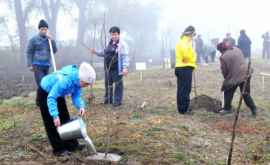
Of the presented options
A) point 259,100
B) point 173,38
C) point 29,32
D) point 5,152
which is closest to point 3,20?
point 29,32

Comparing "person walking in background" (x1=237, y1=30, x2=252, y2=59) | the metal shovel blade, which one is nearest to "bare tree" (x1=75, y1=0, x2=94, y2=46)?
"person walking in background" (x1=237, y1=30, x2=252, y2=59)

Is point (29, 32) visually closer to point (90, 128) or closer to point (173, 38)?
point (173, 38)

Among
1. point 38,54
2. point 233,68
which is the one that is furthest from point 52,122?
point 233,68

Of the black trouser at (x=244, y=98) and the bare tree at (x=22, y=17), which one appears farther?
the bare tree at (x=22, y=17)

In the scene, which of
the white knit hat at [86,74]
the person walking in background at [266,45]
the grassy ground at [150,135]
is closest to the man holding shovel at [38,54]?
the grassy ground at [150,135]

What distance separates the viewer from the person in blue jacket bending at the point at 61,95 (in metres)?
5.40

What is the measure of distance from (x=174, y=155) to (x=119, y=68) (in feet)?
11.9

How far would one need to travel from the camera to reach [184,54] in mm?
8867

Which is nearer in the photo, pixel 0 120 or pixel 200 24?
pixel 0 120

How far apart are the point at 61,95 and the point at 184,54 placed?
3.79 m

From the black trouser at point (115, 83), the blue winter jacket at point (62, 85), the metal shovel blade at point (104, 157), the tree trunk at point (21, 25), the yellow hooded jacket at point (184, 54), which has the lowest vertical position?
the metal shovel blade at point (104, 157)

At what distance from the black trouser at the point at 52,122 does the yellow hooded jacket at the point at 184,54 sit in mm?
3383

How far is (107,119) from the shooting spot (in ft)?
27.9

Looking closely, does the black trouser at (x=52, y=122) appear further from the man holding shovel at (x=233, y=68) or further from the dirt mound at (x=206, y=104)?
the dirt mound at (x=206, y=104)
